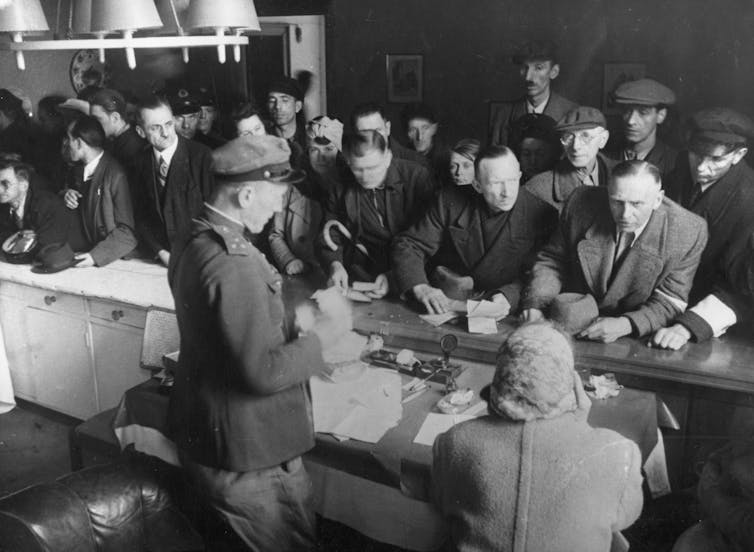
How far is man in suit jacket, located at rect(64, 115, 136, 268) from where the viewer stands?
14.6 feet

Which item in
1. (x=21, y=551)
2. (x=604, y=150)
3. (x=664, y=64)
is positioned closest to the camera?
(x=21, y=551)

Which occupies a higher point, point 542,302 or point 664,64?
point 664,64

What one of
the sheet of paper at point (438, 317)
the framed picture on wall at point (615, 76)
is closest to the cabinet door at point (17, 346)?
the sheet of paper at point (438, 317)

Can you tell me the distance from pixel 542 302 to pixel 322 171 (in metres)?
1.72

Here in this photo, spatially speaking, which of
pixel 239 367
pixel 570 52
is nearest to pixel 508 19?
pixel 570 52

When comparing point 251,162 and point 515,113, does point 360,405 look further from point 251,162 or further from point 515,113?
point 515,113

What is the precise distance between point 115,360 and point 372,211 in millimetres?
1759

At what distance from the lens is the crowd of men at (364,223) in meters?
2.12

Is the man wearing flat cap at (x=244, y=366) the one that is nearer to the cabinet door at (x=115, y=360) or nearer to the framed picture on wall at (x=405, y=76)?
the cabinet door at (x=115, y=360)

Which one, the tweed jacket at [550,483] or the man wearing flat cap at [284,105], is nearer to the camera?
the tweed jacket at [550,483]

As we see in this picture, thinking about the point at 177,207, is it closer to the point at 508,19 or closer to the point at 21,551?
the point at 21,551

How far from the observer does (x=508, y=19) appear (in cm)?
558

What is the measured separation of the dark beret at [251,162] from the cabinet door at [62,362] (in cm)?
258

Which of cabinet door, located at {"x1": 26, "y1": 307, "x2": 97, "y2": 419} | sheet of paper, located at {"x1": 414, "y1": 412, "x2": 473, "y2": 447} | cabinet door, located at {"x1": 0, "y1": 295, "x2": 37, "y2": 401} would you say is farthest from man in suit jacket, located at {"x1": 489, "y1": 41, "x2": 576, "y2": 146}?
cabinet door, located at {"x1": 0, "y1": 295, "x2": 37, "y2": 401}
